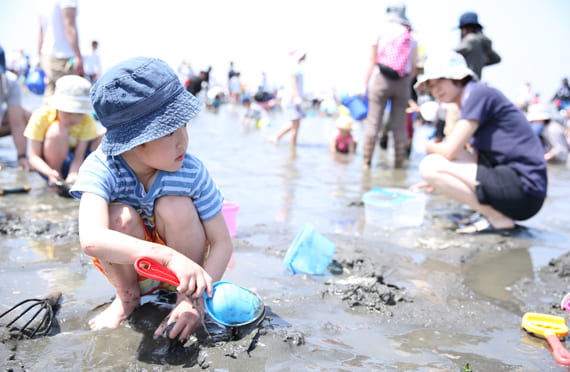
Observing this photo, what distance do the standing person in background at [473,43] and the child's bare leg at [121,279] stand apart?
165 inches

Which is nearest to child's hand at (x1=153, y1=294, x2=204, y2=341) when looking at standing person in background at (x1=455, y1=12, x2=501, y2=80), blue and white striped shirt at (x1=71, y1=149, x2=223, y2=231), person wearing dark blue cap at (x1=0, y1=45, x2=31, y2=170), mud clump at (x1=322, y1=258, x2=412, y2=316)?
blue and white striped shirt at (x1=71, y1=149, x2=223, y2=231)

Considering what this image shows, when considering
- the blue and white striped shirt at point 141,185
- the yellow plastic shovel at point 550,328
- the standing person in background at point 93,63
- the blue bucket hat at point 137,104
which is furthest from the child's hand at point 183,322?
the standing person in background at point 93,63

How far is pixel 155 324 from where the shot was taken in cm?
179

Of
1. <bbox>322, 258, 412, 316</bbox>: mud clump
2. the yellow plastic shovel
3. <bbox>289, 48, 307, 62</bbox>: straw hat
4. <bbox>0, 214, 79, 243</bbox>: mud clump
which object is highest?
<bbox>289, 48, 307, 62</bbox>: straw hat

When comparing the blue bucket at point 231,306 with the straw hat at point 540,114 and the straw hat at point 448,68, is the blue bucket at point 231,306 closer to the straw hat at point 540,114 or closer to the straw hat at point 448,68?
the straw hat at point 448,68

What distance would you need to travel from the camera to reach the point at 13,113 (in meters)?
4.65

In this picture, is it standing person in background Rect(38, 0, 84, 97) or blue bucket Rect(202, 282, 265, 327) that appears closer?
blue bucket Rect(202, 282, 265, 327)

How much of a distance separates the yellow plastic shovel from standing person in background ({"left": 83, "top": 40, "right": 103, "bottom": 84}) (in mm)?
9499

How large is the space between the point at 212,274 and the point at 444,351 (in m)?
0.89

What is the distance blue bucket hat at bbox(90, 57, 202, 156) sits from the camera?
1495mm

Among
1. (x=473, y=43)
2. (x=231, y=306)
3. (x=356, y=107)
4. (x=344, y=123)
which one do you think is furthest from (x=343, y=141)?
(x=231, y=306)

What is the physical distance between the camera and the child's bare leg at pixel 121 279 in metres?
1.66

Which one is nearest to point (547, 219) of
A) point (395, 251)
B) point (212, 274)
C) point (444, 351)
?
point (395, 251)

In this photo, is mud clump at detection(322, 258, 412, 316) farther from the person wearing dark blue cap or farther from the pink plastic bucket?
the person wearing dark blue cap
